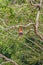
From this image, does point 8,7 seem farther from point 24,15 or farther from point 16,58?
point 16,58

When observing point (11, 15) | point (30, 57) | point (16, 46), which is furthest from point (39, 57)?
point (11, 15)

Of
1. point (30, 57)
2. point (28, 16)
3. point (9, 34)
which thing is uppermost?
point (28, 16)

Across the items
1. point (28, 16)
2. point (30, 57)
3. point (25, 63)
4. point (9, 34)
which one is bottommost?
point (25, 63)

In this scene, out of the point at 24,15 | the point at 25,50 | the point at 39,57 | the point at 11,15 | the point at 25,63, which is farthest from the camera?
the point at 25,63

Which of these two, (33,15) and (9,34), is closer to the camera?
(33,15)

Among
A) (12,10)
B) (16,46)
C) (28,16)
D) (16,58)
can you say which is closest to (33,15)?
(28,16)

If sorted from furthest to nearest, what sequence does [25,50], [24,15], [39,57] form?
[25,50] < [39,57] < [24,15]

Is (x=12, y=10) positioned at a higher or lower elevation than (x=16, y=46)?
higher

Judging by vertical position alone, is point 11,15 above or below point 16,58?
above

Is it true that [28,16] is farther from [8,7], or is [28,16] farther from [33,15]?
[8,7]
